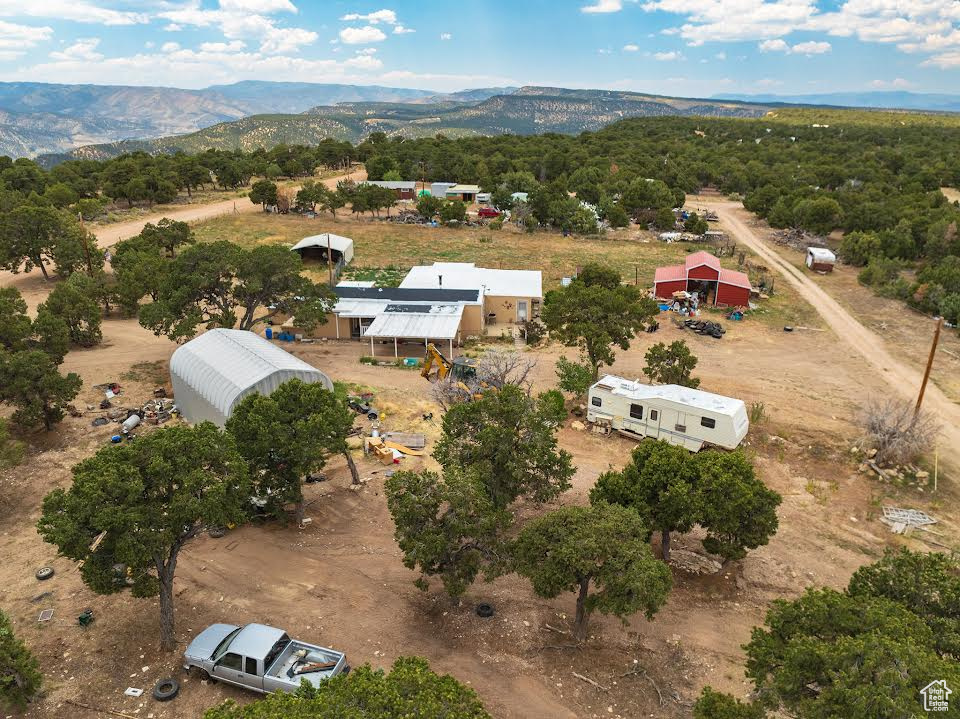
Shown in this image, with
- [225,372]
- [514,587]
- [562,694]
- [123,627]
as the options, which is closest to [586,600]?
[562,694]

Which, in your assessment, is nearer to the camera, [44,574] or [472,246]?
[44,574]

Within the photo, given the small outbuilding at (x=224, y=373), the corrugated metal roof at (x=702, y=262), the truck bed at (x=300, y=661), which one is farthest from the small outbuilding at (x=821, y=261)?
the truck bed at (x=300, y=661)

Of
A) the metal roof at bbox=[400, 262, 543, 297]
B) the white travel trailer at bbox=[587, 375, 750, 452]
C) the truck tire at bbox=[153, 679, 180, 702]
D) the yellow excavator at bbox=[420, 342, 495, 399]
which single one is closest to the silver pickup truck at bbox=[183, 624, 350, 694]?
the truck tire at bbox=[153, 679, 180, 702]

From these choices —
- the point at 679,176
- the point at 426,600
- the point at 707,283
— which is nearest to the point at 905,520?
the point at 426,600

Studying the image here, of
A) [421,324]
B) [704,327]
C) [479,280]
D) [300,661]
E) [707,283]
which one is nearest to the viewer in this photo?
[300,661]

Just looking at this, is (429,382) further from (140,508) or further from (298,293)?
(140,508)

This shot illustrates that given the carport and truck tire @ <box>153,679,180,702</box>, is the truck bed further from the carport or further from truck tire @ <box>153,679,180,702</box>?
the carport

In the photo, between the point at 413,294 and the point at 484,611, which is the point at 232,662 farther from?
the point at 413,294
